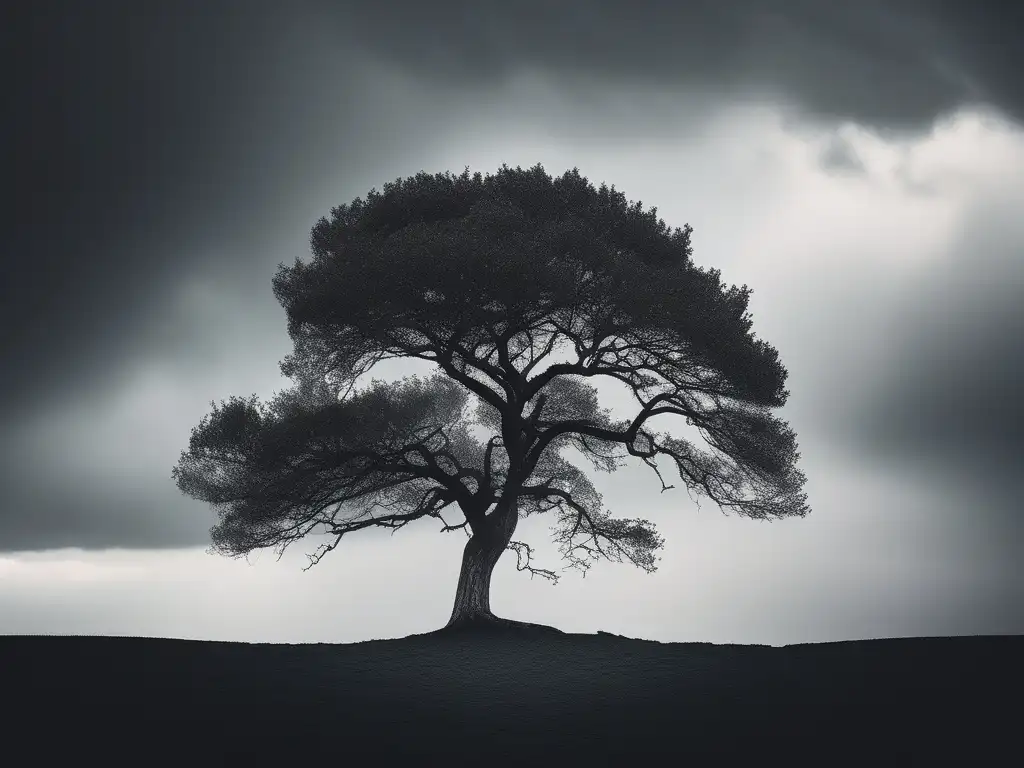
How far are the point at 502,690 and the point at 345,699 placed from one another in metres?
2.75

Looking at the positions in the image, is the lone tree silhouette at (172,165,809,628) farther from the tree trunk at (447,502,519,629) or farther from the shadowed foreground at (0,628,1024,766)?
the shadowed foreground at (0,628,1024,766)

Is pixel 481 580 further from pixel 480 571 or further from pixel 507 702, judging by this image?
pixel 507 702

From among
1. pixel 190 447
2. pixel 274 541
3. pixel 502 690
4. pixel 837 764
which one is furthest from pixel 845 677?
pixel 190 447

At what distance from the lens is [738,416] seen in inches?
810

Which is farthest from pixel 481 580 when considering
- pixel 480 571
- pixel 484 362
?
pixel 484 362

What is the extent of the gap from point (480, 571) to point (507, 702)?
763cm

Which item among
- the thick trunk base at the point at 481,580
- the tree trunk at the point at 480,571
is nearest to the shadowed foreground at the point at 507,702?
the thick trunk base at the point at 481,580

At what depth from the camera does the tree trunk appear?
812 inches

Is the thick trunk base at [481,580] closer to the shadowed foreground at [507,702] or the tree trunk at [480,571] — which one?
the tree trunk at [480,571]

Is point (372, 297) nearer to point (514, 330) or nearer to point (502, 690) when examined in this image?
point (514, 330)

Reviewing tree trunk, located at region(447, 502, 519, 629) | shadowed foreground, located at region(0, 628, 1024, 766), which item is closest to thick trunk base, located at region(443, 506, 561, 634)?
tree trunk, located at region(447, 502, 519, 629)

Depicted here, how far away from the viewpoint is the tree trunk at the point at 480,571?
2062cm

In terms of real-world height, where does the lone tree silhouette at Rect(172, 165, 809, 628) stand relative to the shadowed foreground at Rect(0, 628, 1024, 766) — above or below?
above

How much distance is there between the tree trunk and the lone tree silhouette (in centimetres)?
5
